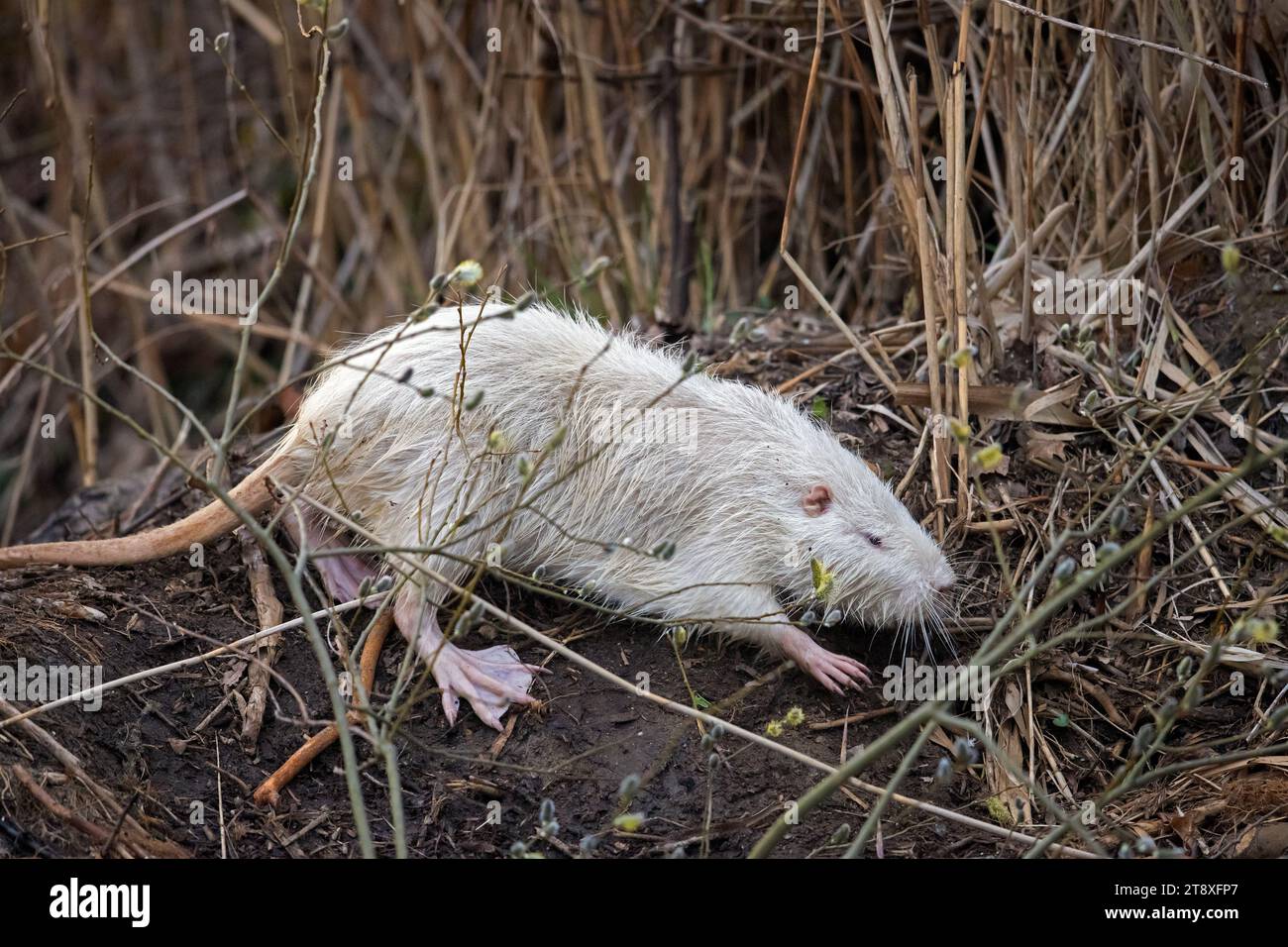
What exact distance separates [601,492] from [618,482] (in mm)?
63

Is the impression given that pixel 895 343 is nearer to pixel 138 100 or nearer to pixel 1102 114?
pixel 1102 114

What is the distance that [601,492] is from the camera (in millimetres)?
3861

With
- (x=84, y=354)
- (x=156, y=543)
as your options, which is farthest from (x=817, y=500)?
(x=84, y=354)

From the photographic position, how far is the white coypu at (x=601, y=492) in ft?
12.1

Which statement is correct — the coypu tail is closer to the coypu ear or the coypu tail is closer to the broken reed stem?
the broken reed stem

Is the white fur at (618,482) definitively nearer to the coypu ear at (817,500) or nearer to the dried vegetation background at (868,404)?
the coypu ear at (817,500)

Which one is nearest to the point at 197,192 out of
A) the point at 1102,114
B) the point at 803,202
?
the point at 803,202

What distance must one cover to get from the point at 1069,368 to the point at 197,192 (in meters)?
5.86

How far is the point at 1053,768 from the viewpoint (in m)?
3.40

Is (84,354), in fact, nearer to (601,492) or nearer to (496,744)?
(601,492)

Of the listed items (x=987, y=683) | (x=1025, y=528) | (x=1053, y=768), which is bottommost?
(x=1053, y=768)

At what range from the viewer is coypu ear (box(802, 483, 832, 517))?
151 inches

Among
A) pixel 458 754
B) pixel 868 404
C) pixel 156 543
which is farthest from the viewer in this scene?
pixel 868 404

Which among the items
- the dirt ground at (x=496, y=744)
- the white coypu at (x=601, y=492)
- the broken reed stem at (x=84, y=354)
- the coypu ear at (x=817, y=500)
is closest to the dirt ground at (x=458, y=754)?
the dirt ground at (x=496, y=744)
